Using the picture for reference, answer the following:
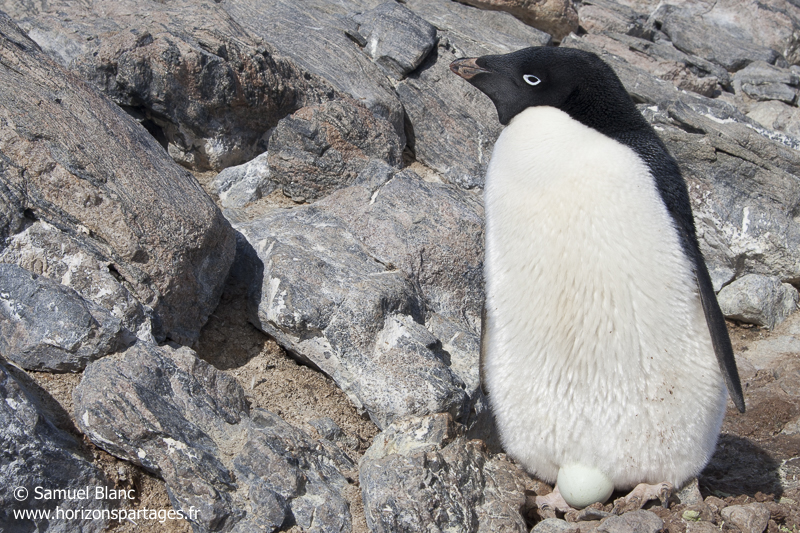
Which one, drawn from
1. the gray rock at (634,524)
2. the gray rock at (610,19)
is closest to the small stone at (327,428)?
the gray rock at (634,524)

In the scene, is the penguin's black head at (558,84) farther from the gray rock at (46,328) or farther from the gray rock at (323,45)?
the gray rock at (46,328)

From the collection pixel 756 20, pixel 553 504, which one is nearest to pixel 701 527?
pixel 553 504

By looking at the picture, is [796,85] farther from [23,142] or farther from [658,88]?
[23,142]

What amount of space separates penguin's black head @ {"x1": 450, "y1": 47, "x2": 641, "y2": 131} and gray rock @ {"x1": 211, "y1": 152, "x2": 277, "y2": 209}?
1.53 m

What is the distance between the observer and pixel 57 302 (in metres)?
2.27

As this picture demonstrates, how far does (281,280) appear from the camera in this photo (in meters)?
2.90

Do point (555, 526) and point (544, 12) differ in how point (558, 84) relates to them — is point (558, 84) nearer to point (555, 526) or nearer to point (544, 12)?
point (555, 526)

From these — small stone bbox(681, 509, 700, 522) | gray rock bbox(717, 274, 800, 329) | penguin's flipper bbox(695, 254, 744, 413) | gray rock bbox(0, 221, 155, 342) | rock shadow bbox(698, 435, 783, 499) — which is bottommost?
gray rock bbox(717, 274, 800, 329)

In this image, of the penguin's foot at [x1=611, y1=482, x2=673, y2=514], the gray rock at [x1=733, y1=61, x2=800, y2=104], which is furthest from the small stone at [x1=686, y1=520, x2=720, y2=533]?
the gray rock at [x1=733, y1=61, x2=800, y2=104]

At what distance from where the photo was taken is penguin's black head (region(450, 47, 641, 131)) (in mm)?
2453

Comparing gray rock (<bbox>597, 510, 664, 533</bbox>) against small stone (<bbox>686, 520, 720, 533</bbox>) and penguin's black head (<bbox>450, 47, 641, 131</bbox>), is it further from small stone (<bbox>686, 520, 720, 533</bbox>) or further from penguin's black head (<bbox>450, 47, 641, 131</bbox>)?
penguin's black head (<bbox>450, 47, 641, 131</bbox>)

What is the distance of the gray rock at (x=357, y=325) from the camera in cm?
262

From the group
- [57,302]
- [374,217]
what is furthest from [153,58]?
[57,302]

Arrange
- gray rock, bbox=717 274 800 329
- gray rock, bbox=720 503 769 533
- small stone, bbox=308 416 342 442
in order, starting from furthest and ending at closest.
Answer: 1. gray rock, bbox=717 274 800 329
2. small stone, bbox=308 416 342 442
3. gray rock, bbox=720 503 769 533
